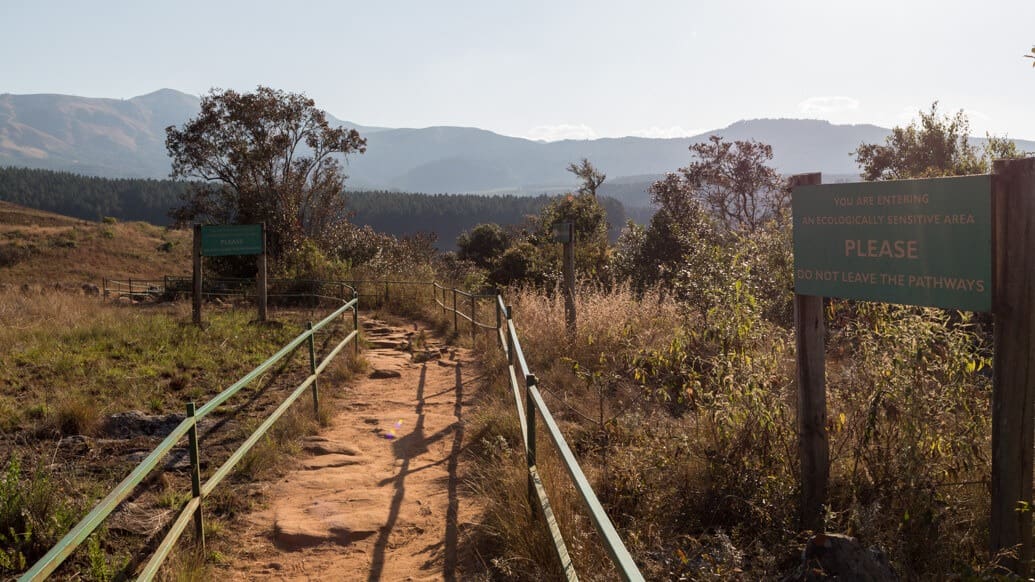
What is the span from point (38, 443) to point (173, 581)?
Result: 3051mm

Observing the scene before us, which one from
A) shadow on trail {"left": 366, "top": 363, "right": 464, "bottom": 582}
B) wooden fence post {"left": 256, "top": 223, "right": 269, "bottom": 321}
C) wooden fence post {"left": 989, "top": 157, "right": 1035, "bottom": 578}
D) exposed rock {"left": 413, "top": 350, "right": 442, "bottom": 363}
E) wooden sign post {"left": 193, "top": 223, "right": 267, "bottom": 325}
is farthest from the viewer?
wooden fence post {"left": 256, "top": 223, "right": 269, "bottom": 321}

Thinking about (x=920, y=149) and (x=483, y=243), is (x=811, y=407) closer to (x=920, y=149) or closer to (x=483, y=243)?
(x=920, y=149)

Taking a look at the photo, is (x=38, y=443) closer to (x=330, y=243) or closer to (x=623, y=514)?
(x=623, y=514)

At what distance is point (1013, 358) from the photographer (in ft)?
9.98

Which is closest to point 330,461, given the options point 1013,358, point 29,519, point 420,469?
point 420,469

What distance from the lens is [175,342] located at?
9.65 meters

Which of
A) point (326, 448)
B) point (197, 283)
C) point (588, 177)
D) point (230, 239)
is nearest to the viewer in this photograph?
point (326, 448)

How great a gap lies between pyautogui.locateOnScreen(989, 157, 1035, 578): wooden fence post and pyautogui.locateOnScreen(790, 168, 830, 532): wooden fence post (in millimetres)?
805

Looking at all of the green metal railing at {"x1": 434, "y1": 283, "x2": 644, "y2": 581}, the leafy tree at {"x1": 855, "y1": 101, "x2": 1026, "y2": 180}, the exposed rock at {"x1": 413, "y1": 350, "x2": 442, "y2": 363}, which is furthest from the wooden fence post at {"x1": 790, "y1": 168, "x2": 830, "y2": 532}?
the leafy tree at {"x1": 855, "y1": 101, "x2": 1026, "y2": 180}

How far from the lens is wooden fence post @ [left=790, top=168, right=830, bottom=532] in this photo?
3721 millimetres

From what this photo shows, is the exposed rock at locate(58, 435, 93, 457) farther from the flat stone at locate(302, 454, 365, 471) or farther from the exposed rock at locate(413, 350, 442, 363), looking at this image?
the exposed rock at locate(413, 350, 442, 363)

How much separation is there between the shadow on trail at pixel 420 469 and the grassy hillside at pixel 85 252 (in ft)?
131

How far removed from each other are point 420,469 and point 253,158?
24764 millimetres

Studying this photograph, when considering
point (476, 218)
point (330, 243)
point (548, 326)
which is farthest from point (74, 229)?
point (476, 218)
